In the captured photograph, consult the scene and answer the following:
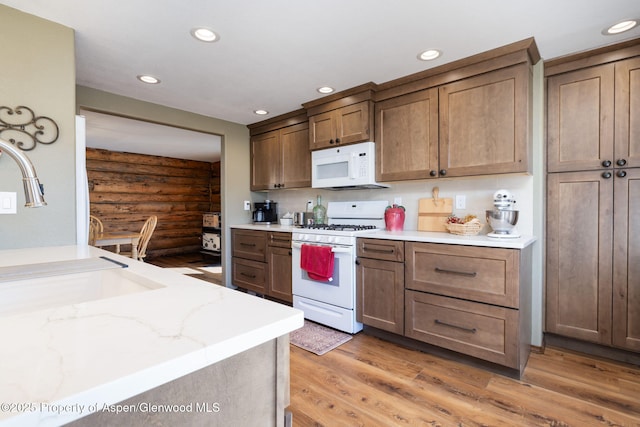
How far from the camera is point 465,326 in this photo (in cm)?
207

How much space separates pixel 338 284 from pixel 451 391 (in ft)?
3.72

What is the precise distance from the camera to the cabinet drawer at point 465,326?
1914mm

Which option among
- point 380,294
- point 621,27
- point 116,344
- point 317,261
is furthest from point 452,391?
point 621,27

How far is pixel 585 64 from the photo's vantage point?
85.5 inches

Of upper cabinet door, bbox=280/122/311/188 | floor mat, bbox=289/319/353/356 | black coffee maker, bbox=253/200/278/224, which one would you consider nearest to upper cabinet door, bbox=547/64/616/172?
floor mat, bbox=289/319/353/356

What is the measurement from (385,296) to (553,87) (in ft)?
6.44

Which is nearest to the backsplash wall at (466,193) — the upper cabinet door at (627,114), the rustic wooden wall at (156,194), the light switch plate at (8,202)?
the upper cabinet door at (627,114)

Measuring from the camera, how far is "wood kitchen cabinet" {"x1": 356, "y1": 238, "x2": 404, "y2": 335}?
7.79ft

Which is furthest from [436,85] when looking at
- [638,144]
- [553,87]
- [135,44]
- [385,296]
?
[135,44]

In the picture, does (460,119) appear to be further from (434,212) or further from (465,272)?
(465,272)

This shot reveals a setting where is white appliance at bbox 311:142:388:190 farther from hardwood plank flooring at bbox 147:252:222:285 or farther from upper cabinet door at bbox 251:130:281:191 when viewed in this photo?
hardwood plank flooring at bbox 147:252:222:285

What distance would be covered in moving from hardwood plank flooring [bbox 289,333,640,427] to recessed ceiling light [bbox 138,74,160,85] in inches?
98.2

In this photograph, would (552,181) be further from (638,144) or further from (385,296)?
(385,296)

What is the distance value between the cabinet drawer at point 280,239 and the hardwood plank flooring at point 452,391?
3.69 feet
